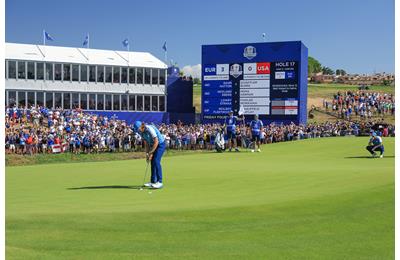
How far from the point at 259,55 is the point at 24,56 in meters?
25.1

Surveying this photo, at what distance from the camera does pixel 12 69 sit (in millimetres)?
59500

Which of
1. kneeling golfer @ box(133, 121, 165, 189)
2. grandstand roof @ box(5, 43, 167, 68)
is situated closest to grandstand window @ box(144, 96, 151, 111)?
grandstand roof @ box(5, 43, 167, 68)

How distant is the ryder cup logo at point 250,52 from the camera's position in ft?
180

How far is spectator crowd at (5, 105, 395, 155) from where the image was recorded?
4009cm

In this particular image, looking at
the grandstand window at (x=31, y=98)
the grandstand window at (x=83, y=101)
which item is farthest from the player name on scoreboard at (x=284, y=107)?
the grandstand window at (x=31, y=98)

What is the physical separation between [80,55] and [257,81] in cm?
2270

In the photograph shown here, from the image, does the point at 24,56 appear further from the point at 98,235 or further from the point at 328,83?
the point at 328,83

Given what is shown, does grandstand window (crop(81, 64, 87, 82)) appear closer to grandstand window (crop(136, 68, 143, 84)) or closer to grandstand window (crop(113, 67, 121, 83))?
grandstand window (crop(113, 67, 121, 83))

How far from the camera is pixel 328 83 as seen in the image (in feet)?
407

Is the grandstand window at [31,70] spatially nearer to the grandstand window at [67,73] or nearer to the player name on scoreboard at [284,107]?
the grandstand window at [67,73]

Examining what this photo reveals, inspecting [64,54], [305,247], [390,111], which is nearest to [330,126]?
[390,111]

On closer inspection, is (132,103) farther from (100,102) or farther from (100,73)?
(100,73)

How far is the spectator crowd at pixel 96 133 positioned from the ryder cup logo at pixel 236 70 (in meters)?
6.41
